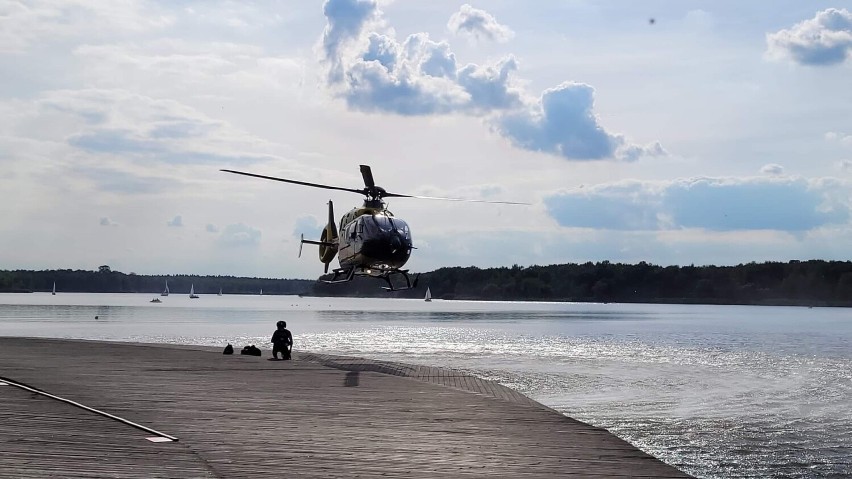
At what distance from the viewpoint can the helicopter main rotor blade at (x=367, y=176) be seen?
4085 cm

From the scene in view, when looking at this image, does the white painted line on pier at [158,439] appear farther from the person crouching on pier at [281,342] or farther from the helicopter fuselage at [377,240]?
the helicopter fuselage at [377,240]

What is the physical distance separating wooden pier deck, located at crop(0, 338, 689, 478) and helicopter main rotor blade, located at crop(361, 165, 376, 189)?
1841cm

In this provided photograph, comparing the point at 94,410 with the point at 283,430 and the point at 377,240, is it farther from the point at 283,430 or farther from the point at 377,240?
the point at 377,240

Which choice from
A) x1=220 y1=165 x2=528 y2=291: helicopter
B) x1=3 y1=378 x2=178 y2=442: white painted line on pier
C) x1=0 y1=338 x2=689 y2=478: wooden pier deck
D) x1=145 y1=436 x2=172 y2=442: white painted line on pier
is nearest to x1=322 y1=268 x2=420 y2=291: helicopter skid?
x1=220 y1=165 x2=528 y2=291: helicopter

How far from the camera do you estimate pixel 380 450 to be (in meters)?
12.7

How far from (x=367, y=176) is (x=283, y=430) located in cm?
2766

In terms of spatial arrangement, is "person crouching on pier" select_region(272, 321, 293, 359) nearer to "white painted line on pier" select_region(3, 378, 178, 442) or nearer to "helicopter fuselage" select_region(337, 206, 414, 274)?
"helicopter fuselage" select_region(337, 206, 414, 274)

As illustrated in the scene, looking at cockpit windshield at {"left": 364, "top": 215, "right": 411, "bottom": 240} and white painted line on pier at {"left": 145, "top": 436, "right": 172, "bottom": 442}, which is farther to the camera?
cockpit windshield at {"left": 364, "top": 215, "right": 411, "bottom": 240}

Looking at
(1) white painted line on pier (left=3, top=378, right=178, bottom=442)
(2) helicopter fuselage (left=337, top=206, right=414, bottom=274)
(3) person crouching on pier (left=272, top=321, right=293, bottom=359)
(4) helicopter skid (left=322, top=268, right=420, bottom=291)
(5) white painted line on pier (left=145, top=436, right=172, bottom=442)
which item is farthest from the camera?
(4) helicopter skid (left=322, top=268, right=420, bottom=291)

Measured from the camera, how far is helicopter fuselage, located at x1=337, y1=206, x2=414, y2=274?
38.7 m

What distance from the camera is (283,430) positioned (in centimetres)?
1413

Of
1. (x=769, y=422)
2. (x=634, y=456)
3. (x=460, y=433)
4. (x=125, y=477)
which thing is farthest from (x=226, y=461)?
(x=769, y=422)

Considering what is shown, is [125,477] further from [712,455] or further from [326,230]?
[326,230]

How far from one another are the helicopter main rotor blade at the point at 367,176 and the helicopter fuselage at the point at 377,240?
1.15m
